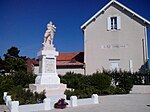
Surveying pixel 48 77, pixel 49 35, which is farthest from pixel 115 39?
pixel 48 77

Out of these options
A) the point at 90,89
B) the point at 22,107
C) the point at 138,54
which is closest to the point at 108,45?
the point at 138,54

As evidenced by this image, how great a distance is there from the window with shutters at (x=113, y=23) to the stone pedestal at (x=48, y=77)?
10.2 metres

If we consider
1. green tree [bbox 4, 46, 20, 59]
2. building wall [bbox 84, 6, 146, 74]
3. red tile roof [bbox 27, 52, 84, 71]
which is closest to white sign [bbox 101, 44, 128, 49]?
building wall [bbox 84, 6, 146, 74]

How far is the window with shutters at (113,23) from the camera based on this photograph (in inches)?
902

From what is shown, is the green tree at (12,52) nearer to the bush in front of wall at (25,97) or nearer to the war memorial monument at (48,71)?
the war memorial monument at (48,71)

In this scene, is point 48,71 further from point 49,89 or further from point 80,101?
point 80,101

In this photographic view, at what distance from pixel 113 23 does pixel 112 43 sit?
7.62 ft

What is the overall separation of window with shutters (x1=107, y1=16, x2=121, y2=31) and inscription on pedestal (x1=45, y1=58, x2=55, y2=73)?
10.4 metres

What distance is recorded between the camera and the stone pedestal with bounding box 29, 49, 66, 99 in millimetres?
13422

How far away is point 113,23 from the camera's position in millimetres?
23312

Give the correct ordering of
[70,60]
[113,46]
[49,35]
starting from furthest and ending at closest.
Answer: [70,60]
[113,46]
[49,35]

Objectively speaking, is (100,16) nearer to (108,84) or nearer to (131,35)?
(131,35)

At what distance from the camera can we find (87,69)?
23.4m

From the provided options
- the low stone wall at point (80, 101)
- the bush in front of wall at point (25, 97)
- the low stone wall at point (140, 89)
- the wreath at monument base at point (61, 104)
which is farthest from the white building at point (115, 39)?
the wreath at monument base at point (61, 104)
